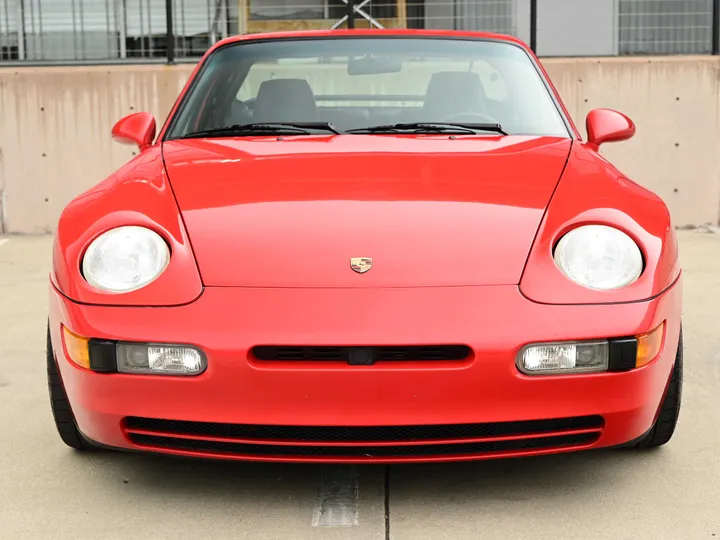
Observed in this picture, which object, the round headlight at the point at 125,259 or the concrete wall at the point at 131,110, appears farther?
the concrete wall at the point at 131,110

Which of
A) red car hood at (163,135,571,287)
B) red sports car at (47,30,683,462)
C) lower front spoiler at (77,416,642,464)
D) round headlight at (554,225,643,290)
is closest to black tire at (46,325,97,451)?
red sports car at (47,30,683,462)

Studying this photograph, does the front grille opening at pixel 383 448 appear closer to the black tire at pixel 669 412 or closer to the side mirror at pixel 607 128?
the black tire at pixel 669 412

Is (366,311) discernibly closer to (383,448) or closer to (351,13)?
(383,448)

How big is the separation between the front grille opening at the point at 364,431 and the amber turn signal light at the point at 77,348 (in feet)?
0.69

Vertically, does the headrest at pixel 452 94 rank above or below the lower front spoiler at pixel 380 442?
above

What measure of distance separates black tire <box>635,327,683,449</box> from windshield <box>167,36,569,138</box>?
3.01 ft

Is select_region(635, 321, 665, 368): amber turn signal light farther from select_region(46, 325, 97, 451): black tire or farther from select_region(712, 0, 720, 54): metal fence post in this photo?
select_region(712, 0, 720, 54): metal fence post

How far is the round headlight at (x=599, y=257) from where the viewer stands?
7.89 ft

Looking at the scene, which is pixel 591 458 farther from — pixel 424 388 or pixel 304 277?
pixel 304 277

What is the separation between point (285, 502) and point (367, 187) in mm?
811

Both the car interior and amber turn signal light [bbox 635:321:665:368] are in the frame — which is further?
the car interior

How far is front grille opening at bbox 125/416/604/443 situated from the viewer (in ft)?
7.72

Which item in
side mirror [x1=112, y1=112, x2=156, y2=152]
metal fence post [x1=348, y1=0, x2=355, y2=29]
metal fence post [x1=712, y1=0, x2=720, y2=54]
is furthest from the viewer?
A: metal fence post [x1=348, y1=0, x2=355, y2=29]

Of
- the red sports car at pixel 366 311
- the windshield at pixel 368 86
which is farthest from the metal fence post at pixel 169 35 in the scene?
the red sports car at pixel 366 311
